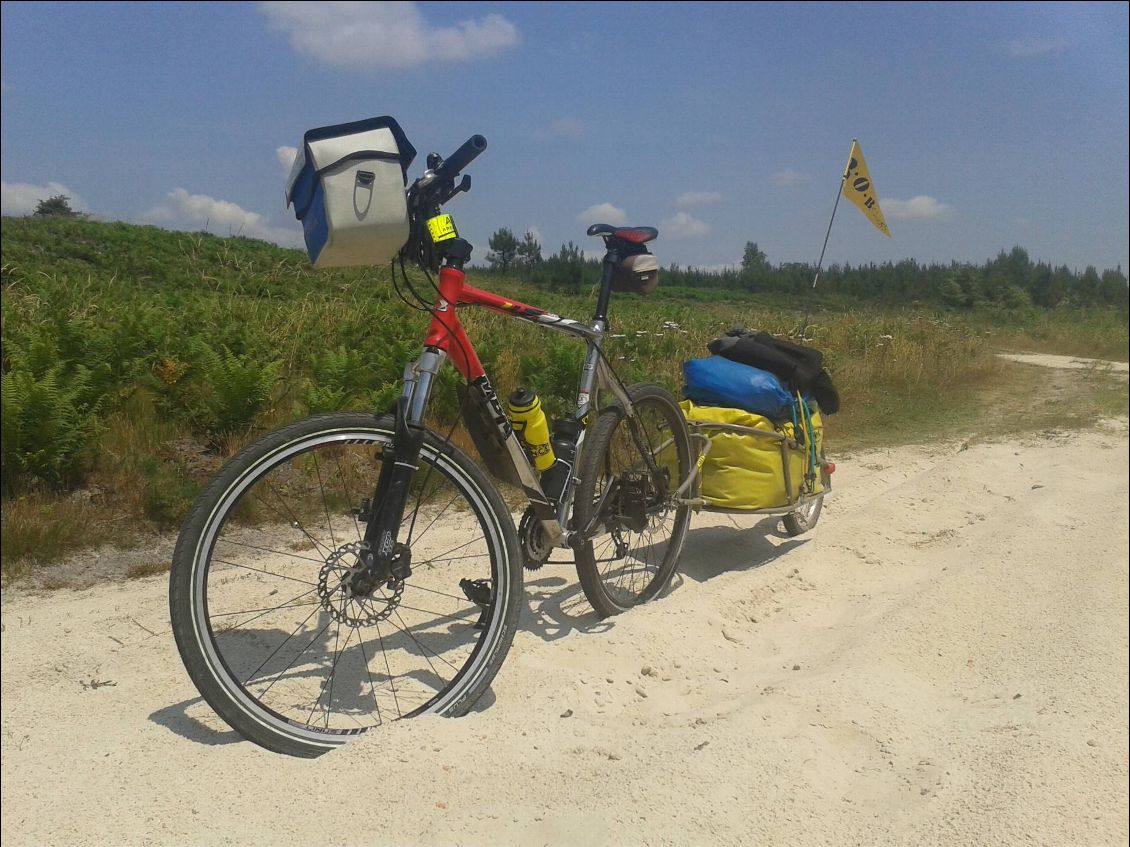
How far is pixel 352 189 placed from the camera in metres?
2.39

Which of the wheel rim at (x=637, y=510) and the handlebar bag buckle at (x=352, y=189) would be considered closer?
the handlebar bag buckle at (x=352, y=189)

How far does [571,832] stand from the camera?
7.02ft

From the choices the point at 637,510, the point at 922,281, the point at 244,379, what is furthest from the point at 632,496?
the point at 922,281

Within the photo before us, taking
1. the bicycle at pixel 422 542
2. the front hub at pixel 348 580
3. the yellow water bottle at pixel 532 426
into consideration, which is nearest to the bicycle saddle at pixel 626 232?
the bicycle at pixel 422 542

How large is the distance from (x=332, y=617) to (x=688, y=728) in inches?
47.3

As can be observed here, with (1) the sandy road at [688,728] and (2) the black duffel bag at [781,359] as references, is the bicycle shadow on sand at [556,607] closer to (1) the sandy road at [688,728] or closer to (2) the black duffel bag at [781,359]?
(1) the sandy road at [688,728]


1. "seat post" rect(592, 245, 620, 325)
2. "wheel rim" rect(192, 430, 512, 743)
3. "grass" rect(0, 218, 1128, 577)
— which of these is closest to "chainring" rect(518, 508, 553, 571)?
"wheel rim" rect(192, 430, 512, 743)

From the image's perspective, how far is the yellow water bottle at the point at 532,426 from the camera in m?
3.23

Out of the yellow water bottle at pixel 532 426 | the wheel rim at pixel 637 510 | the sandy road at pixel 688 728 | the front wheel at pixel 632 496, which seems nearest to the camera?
the sandy road at pixel 688 728

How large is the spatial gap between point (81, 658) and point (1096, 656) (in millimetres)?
3938

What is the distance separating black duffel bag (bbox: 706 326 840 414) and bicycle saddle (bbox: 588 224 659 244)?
1.19 m

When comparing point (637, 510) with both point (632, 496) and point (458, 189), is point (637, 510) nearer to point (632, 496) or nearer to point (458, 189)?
point (632, 496)

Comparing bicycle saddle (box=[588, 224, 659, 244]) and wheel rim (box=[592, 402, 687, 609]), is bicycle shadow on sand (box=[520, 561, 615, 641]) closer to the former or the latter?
wheel rim (box=[592, 402, 687, 609])

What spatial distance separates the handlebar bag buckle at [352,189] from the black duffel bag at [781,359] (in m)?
2.62
